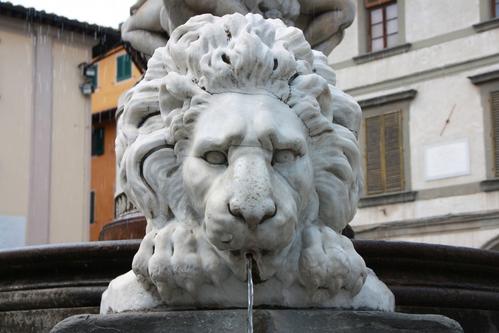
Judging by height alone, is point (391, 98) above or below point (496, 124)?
above

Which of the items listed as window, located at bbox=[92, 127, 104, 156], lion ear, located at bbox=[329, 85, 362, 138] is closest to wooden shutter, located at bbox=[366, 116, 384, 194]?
window, located at bbox=[92, 127, 104, 156]

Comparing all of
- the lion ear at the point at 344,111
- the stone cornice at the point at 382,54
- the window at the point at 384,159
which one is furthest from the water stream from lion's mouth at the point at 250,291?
the stone cornice at the point at 382,54

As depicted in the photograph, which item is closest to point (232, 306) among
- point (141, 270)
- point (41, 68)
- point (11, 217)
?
point (141, 270)

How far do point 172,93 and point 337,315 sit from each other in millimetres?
641

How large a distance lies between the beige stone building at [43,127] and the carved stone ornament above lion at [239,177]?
20.7 meters

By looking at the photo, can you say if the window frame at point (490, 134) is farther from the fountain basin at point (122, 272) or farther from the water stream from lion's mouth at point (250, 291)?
the water stream from lion's mouth at point (250, 291)

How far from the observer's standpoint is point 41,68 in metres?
24.6

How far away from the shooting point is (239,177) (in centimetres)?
209

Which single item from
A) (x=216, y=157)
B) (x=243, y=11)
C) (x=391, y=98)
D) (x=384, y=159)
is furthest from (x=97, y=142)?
(x=216, y=157)

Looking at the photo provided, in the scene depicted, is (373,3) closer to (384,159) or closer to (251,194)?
(384,159)

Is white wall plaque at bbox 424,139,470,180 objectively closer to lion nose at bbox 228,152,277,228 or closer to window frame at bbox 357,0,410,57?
window frame at bbox 357,0,410,57

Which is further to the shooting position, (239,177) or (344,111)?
(344,111)

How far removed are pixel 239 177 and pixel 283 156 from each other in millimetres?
153

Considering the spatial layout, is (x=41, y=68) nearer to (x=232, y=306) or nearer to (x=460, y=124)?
(x=460, y=124)
